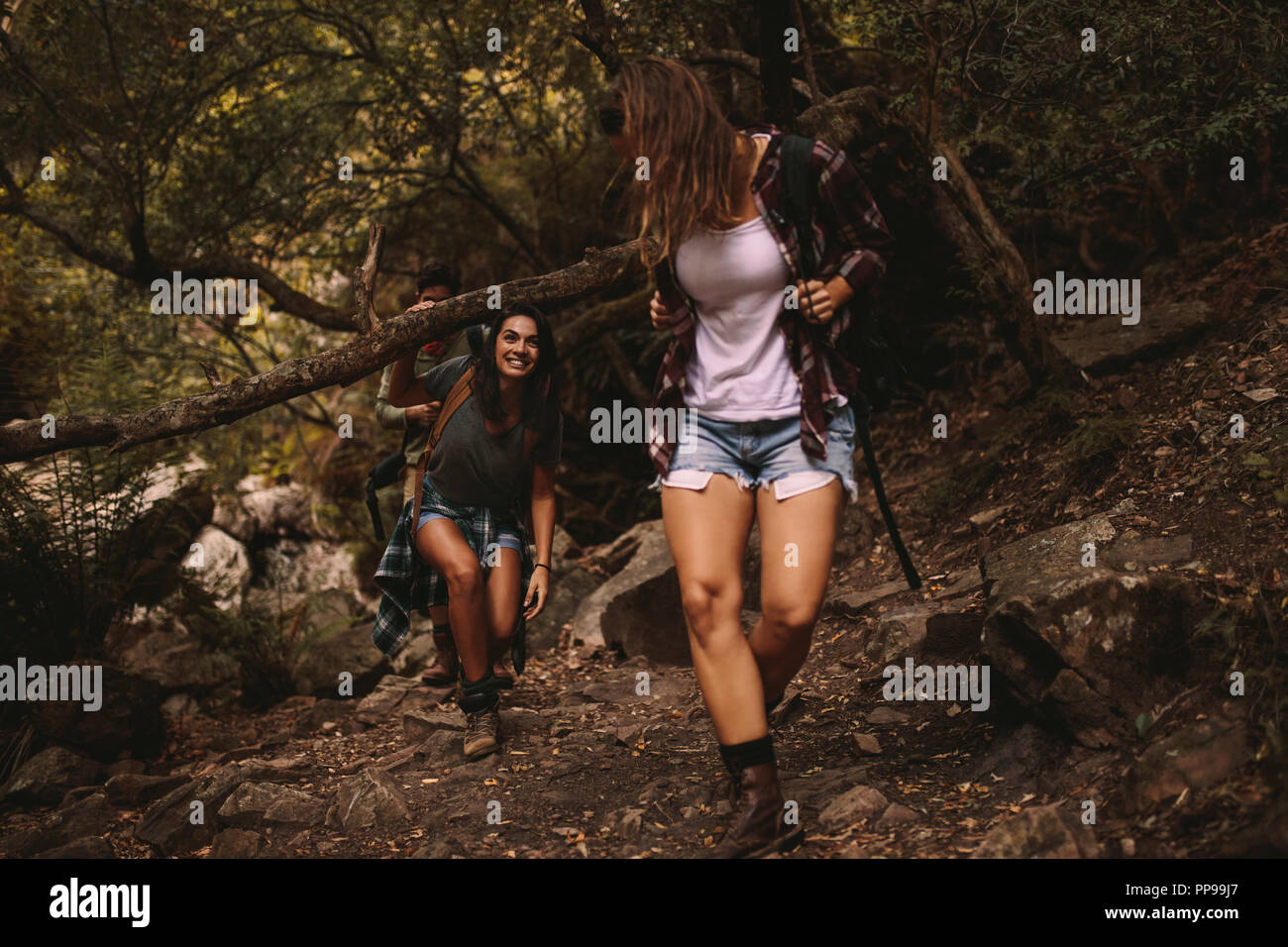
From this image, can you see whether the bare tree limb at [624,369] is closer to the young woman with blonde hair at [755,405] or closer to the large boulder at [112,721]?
the large boulder at [112,721]

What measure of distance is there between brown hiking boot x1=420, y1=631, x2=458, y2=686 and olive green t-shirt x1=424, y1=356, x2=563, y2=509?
101cm

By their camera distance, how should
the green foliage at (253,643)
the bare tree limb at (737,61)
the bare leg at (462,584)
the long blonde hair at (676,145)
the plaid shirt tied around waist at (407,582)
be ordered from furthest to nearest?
the green foliage at (253,643)
the bare tree limb at (737,61)
the plaid shirt tied around waist at (407,582)
the bare leg at (462,584)
the long blonde hair at (676,145)

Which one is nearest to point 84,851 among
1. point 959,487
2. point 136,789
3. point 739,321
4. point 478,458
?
point 136,789

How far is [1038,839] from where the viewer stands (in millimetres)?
2797

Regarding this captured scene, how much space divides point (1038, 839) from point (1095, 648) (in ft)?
2.81

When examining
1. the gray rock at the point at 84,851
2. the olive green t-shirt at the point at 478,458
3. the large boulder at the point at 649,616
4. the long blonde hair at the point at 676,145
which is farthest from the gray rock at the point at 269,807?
the long blonde hair at the point at 676,145

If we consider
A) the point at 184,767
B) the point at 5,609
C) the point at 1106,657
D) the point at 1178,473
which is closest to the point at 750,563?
the point at 1178,473

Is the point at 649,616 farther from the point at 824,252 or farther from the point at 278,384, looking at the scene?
the point at 824,252

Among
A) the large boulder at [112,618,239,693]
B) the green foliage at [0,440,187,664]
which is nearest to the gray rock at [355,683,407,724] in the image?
the large boulder at [112,618,239,693]

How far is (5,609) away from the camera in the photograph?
21.1 feet

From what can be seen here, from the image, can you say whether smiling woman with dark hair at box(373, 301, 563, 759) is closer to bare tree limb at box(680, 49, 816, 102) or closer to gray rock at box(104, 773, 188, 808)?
gray rock at box(104, 773, 188, 808)

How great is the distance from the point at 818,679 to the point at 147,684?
4391 mm

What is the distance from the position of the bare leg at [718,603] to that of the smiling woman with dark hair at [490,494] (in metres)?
1.80

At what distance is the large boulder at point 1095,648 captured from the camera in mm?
3338
